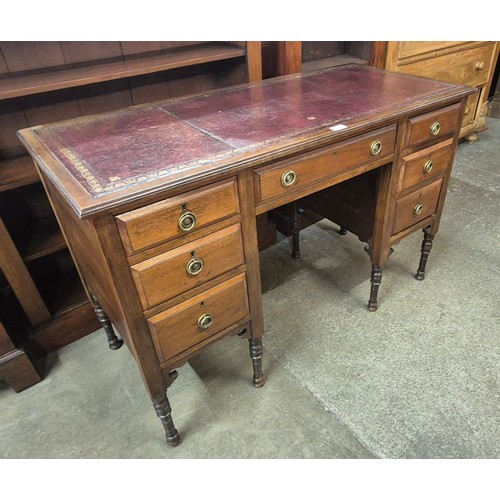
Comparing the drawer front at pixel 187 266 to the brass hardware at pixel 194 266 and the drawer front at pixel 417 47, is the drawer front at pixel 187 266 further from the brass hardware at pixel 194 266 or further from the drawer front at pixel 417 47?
the drawer front at pixel 417 47

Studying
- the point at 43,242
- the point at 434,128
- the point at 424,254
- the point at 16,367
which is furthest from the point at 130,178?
the point at 424,254

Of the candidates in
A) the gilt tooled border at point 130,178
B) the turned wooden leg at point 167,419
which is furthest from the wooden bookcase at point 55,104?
the turned wooden leg at point 167,419

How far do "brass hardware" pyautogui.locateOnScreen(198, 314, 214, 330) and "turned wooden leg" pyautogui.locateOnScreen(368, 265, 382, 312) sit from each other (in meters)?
0.84

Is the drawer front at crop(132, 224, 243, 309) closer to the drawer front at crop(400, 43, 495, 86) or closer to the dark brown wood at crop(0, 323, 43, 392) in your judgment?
the dark brown wood at crop(0, 323, 43, 392)

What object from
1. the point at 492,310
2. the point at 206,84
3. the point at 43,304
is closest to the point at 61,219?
the point at 43,304

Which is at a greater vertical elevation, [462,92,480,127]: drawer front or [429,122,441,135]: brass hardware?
[429,122,441,135]: brass hardware

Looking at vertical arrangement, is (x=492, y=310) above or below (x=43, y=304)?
below

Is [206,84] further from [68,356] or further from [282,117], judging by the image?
[68,356]

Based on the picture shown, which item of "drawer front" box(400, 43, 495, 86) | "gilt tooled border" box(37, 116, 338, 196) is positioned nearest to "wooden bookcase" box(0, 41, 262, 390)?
"gilt tooled border" box(37, 116, 338, 196)

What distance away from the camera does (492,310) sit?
1.82m

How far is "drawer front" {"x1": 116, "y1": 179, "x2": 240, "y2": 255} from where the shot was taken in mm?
959

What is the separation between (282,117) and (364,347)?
98 cm

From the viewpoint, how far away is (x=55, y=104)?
63.8 inches

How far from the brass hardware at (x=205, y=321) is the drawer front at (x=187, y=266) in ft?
0.39
